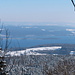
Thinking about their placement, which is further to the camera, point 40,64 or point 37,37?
point 37,37

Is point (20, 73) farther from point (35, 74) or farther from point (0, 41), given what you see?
point (0, 41)

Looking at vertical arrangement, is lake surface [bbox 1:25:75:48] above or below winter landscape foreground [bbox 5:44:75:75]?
below

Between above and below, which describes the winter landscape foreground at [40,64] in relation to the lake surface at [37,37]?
above

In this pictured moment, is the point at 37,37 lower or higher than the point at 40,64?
lower

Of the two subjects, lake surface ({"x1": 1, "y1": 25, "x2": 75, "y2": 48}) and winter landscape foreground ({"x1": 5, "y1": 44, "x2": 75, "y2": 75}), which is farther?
lake surface ({"x1": 1, "y1": 25, "x2": 75, "y2": 48})

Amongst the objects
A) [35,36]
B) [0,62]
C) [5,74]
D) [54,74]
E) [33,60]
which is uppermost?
[0,62]

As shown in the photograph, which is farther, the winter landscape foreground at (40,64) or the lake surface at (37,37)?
the lake surface at (37,37)

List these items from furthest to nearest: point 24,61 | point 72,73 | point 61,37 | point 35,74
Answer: point 61,37 → point 24,61 → point 35,74 → point 72,73

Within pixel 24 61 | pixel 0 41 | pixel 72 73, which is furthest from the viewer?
pixel 24 61

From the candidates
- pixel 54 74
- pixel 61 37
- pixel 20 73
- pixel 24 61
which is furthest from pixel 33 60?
pixel 61 37

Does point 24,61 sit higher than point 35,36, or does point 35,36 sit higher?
point 24,61

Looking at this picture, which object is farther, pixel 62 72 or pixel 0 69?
pixel 62 72
